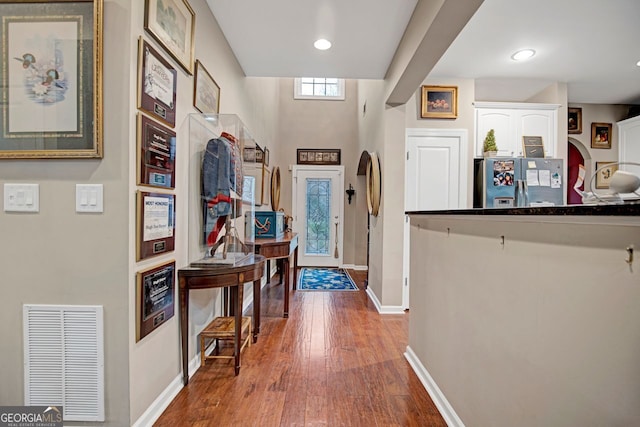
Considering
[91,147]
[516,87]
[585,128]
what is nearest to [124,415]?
[91,147]

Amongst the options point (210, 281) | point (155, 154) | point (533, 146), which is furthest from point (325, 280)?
point (155, 154)

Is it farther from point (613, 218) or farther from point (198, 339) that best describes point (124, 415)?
point (613, 218)

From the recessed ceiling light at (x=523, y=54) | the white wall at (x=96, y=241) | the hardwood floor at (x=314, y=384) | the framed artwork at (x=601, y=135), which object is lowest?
the hardwood floor at (x=314, y=384)

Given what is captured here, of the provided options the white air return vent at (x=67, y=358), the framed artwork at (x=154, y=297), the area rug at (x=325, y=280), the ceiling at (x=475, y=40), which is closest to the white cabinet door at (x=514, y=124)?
the ceiling at (x=475, y=40)

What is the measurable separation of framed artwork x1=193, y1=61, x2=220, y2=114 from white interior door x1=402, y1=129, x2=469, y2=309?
7.21 ft

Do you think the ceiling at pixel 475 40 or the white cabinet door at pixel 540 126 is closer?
the ceiling at pixel 475 40

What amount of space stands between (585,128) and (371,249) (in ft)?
11.9

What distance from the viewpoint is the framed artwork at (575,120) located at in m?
4.46

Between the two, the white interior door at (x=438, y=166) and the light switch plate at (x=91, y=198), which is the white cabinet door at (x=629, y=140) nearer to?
the white interior door at (x=438, y=166)

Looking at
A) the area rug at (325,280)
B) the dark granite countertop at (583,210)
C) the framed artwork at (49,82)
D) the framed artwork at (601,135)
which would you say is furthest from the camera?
the area rug at (325,280)

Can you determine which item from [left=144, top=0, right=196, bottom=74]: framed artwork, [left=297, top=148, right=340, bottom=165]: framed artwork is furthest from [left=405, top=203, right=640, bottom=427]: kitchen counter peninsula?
[left=297, top=148, right=340, bottom=165]: framed artwork

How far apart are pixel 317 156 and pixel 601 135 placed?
452cm

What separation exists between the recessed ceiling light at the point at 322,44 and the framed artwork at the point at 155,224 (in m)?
2.01

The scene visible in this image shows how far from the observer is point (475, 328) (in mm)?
1397
